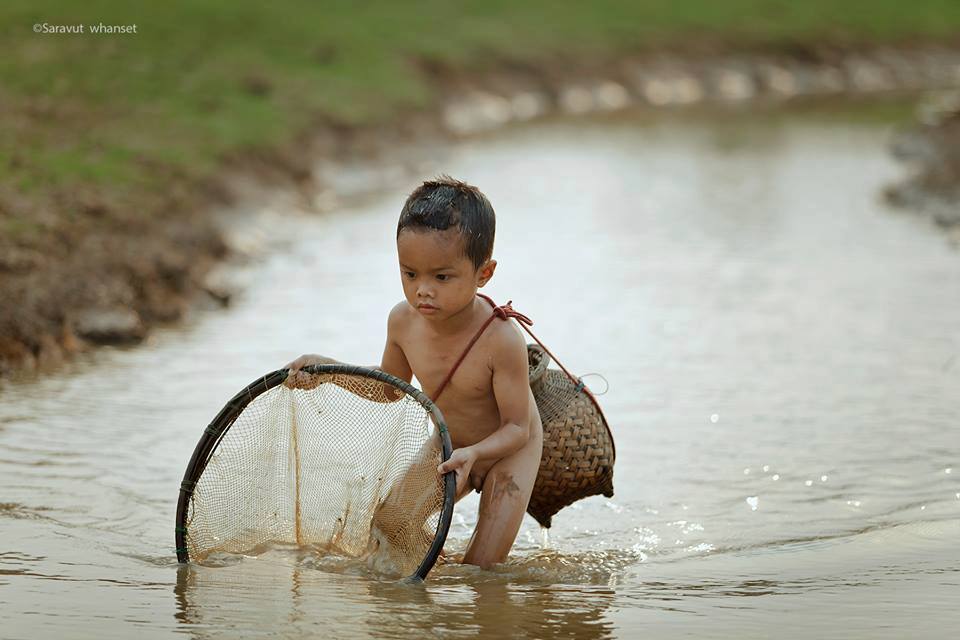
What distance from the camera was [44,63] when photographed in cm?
1488

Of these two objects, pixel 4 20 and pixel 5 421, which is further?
pixel 4 20

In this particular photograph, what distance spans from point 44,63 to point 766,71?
17429 mm

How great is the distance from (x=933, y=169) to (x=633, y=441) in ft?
32.8

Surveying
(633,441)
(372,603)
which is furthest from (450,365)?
(633,441)

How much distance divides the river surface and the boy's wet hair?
45.7 inches

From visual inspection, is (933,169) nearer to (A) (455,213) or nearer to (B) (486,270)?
(B) (486,270)

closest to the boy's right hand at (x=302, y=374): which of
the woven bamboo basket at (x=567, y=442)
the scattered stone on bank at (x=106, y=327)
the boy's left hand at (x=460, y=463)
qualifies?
the boy's left hand at (x=460, y=463)

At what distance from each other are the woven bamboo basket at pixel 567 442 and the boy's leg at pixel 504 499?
12cm

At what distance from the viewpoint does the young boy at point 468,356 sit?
4.38 meters

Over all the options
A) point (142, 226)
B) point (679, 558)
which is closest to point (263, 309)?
point (142, 226)

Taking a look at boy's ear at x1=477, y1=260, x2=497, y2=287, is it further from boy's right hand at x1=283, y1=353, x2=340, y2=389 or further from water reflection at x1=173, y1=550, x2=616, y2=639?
water reflection at x1=173, y1=550, x2=616, y2=639

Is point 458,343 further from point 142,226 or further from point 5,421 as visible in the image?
point 142,226

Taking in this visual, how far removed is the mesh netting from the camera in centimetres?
467

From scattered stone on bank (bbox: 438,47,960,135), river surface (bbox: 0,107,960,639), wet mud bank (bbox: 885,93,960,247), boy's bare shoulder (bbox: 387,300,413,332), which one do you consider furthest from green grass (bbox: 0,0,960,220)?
wet mud bank (bbox: 885,93,960,247)
